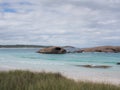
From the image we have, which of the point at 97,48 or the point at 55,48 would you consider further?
the point at 97,48

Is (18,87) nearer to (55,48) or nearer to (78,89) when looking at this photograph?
(78,89)

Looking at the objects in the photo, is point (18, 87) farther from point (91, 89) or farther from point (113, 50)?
point (113, 50)

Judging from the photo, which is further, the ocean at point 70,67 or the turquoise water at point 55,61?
the turquoise water at point 55,61

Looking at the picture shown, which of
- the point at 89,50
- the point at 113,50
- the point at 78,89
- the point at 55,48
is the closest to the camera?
the point at 78,89

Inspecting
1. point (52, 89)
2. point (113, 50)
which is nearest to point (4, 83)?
point (52, 89)

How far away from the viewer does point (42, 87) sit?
30.8 feet

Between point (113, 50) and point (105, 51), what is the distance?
2.13 metres

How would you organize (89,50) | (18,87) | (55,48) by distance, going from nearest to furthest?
(18,87)
(55,48)
(89,50)

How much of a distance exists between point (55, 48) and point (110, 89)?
187 feet

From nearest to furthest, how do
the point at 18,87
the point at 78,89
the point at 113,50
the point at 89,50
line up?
the point at 78,89
the point at 18,87
the point at 113,50
the point at 89,50

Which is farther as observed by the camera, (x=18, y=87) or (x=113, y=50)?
(x=113, y=50)

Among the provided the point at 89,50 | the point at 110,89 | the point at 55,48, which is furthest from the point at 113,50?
the point at 110,89

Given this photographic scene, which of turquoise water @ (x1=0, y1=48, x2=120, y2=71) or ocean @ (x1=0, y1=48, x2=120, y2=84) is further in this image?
turquoise water @ (x1=0, y1=48, x2=120, y2=71)

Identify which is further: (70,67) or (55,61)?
(55,61)
